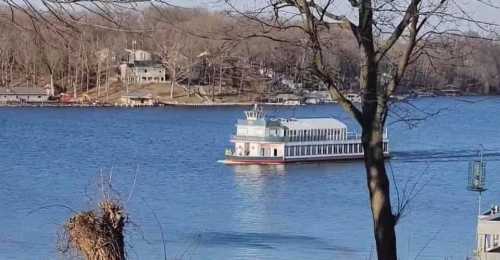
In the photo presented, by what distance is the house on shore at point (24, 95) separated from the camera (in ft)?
141

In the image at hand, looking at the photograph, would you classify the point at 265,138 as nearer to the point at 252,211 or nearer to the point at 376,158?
the point at 252,211

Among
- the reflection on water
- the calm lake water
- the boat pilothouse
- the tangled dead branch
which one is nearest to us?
the tangled dead branch

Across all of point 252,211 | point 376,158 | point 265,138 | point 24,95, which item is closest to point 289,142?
point 265,138

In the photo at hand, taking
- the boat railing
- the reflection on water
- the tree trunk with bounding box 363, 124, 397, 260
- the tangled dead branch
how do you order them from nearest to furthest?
the tangled dead branch
the tree trunk with bounding box 363, 124, 397, 260
the reflection on water
the boat railing

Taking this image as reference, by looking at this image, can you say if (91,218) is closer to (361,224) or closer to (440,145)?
(361,224)

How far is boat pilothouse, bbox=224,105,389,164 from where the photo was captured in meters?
24.2

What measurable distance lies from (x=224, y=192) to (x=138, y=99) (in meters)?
27.3

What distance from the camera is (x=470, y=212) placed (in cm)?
1564

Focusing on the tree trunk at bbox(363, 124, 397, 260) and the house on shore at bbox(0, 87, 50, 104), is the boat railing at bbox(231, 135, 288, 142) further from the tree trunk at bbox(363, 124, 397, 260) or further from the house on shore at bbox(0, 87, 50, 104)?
the tree trunk at bbox(363, 124, 397, 260)

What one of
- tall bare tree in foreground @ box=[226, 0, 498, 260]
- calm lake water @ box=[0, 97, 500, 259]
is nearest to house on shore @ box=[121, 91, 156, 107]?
calm lake water @ box=[0, 97, 500, 259]

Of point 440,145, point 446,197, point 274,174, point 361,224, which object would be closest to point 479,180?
point 361,224

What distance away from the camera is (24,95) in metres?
44.2

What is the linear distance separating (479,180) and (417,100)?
32.5ft

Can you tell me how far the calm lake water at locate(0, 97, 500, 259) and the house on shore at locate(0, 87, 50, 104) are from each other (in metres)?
10.1
